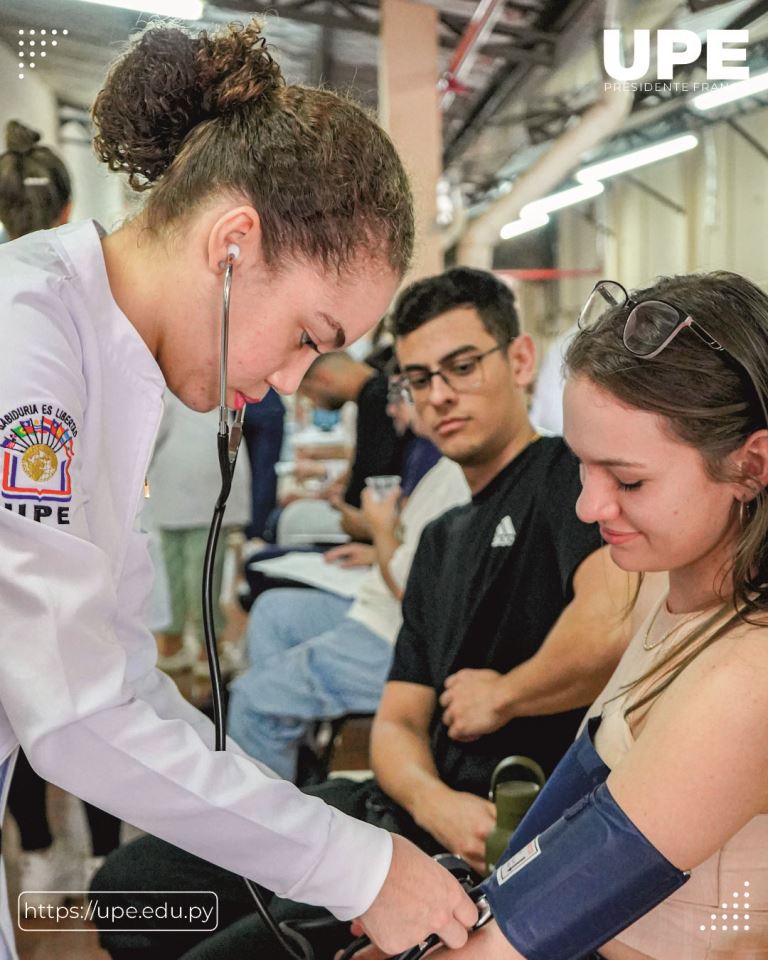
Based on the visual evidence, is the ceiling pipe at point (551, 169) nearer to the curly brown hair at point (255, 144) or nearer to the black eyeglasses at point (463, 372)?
the black eyeglasses at point (463, 372)

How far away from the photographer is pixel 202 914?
1.14 m

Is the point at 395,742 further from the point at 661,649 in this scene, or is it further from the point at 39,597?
the point at 39,597

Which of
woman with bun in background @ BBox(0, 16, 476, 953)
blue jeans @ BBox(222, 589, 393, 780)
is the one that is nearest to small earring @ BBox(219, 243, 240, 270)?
woman with bun in background @ BBox(0, 16, 476, 953)

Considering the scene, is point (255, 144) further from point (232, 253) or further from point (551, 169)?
point (551, 169)

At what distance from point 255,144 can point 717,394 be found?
1.46ft

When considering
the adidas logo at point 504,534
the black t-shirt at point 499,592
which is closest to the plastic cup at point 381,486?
the black t-shirt at point 499,592

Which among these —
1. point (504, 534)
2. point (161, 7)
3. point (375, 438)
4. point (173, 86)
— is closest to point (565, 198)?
point (504, 534)

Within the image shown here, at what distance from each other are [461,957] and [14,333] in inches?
25.0

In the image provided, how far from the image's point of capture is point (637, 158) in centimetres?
122

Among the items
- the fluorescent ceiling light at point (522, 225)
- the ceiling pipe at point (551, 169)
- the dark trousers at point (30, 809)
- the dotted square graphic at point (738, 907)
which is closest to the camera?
the dotted square graphic at point (738, 907)

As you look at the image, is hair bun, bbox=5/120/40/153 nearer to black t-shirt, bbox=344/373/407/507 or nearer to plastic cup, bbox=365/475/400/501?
plastic cup, bbox=365/475/400/501

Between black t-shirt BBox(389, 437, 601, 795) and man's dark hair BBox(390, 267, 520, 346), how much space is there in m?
0.25

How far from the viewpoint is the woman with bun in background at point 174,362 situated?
2.34 feet

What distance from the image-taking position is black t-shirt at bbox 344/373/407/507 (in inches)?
104
